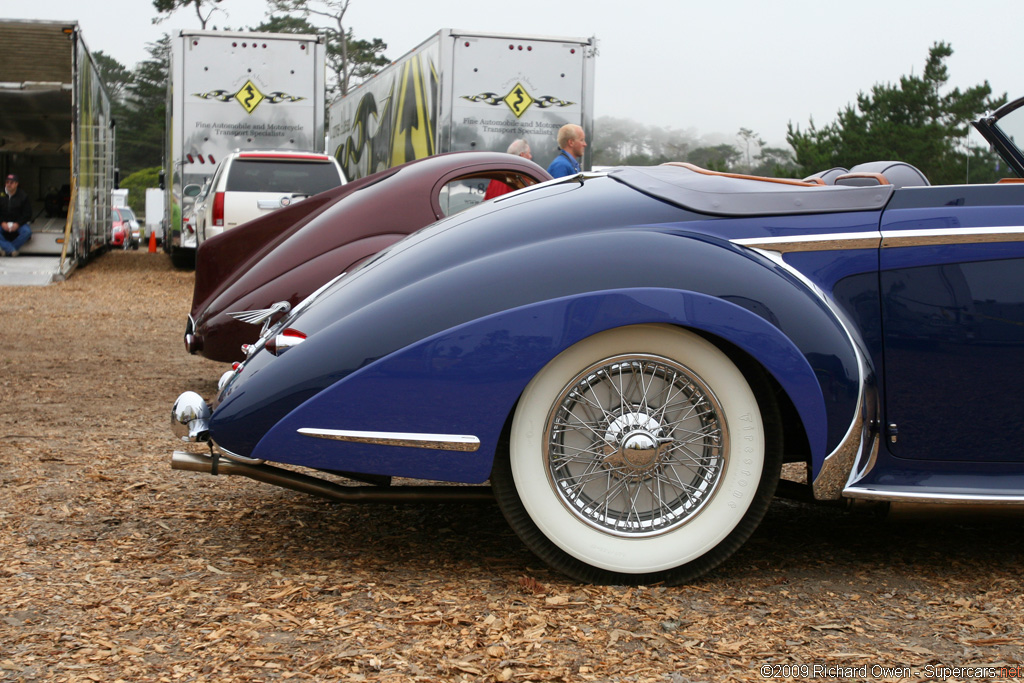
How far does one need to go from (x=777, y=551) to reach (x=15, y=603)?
7.29 feet

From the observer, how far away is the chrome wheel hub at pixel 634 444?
2.84m

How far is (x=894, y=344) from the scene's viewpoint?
2850 mm

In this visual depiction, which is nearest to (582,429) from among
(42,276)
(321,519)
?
(321,519)

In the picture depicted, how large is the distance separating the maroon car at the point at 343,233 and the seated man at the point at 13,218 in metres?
13.4

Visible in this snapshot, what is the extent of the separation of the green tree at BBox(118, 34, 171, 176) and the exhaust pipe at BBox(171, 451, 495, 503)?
71456 millimetres

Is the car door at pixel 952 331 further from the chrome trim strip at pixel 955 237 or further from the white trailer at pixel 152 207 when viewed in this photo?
the white trailer at pixel 152 207

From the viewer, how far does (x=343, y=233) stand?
16.7ft

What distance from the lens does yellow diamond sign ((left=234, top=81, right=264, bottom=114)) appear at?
→ 15281mm

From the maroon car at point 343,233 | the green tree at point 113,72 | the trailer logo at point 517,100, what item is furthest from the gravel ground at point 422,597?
the green tree at point 113,72

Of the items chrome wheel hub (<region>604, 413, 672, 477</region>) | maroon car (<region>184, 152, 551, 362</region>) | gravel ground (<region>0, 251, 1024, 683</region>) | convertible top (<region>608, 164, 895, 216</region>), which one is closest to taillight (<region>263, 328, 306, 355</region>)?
gravel ground (<region>0, 251, 1024, 683</region>)

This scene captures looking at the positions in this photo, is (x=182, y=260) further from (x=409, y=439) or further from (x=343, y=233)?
(x=409, y=439)

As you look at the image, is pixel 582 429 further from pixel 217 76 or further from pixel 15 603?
pixel 217 76

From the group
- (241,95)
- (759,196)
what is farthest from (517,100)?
(759,196)

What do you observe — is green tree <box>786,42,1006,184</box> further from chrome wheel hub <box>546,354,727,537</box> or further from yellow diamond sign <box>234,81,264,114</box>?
chrome wheel hub <box>546,354,727,537</box>
